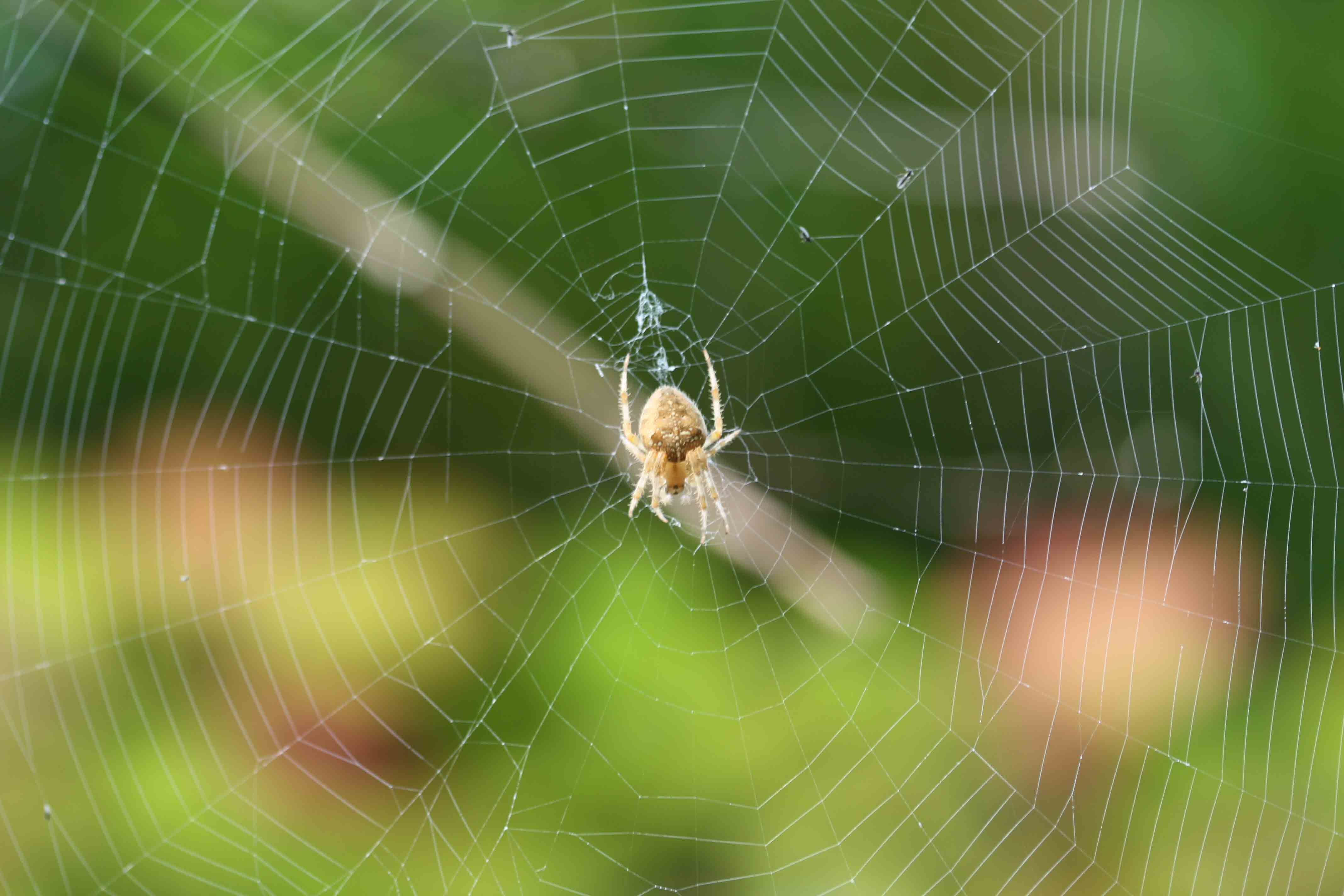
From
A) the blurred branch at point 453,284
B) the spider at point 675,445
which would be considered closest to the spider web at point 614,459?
the blurred branch at point 453,284

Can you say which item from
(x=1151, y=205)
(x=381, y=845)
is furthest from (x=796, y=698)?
(x=1151, y=205)

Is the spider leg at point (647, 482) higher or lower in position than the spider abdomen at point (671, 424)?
lower

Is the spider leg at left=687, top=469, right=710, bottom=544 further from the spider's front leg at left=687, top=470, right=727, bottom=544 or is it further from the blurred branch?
the blurred branch

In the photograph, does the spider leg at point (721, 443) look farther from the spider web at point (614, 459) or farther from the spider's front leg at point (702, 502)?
the spider web at point (614, 459)

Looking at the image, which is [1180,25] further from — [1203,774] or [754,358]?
[1203,774]

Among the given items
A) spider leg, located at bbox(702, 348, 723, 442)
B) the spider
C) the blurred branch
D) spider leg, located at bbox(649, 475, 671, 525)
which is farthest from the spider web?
the spider

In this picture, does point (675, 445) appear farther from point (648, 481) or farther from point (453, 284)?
point (453, 284)
